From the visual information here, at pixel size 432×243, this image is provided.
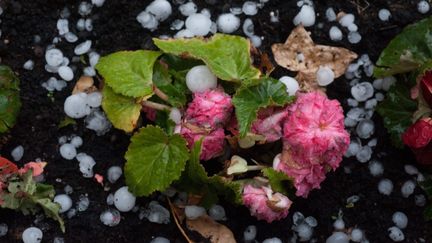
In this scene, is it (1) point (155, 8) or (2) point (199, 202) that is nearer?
(2) point (199, 202)

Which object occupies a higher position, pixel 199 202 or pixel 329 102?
pixel 329 102

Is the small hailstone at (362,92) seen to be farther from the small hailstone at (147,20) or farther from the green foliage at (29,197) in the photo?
the green foliage at (29,197)

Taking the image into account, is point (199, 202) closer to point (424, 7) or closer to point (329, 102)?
point (329, 102)

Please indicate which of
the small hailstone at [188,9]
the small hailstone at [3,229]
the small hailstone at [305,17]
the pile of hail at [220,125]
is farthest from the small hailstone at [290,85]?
the small hailstone at [3,229]

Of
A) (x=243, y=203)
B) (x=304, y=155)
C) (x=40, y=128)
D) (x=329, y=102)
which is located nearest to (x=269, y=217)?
(x=243, y=203)

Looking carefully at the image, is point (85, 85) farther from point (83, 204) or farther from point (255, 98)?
point (255, 98)

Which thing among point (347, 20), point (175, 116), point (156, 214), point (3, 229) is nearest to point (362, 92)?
point (347, 20)

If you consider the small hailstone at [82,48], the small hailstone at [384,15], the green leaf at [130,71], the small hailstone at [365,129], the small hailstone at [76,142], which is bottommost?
the small hailstone at [76,142]
